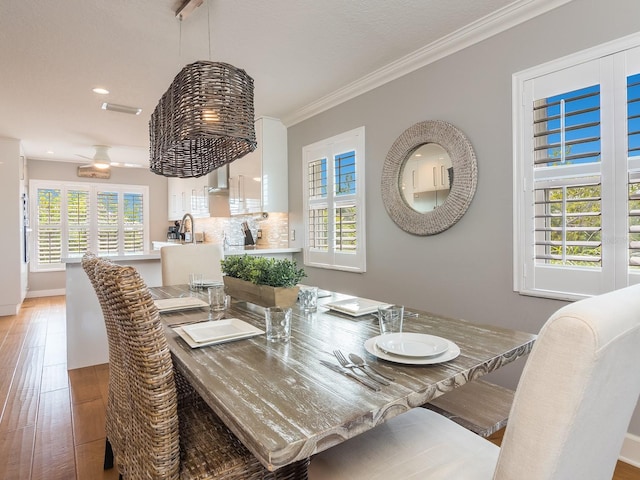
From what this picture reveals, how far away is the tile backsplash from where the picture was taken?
444 centimetres

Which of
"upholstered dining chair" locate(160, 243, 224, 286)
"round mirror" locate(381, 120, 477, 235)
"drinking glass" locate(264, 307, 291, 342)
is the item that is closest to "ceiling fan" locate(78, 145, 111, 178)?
"upholstered dining chair" locate(160, 243, 224, 286)

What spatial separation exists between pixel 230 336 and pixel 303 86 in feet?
8.73

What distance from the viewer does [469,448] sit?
1051 millimetres

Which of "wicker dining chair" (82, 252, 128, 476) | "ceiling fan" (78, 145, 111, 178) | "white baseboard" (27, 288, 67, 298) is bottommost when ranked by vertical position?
"white baseboard" (27, 288, 67, 298)

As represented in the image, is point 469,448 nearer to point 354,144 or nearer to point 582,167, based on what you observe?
point 582,167

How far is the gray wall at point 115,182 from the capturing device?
645 centimetres

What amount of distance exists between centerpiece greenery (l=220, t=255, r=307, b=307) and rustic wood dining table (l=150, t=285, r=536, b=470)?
0.16m

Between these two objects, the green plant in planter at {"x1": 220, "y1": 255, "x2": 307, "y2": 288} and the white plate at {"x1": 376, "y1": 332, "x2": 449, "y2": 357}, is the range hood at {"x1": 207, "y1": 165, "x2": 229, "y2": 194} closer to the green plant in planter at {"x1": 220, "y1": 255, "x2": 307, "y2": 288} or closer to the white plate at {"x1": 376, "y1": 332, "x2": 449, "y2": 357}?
Result: the green plant in planter at {"x1": 220, "y1": 255, "x2": 307, "y2": 288}

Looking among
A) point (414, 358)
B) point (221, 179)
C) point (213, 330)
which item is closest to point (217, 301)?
point (213, 330)

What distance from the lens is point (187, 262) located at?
2.83m

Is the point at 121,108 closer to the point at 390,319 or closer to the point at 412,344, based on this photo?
the point at 390,319

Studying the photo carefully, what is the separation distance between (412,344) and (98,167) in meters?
6.10

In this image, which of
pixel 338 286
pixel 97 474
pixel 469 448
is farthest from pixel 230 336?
pixel 338 286

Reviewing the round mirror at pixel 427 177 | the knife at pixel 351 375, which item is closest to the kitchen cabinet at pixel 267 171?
the round mirror at pixel 427 177
